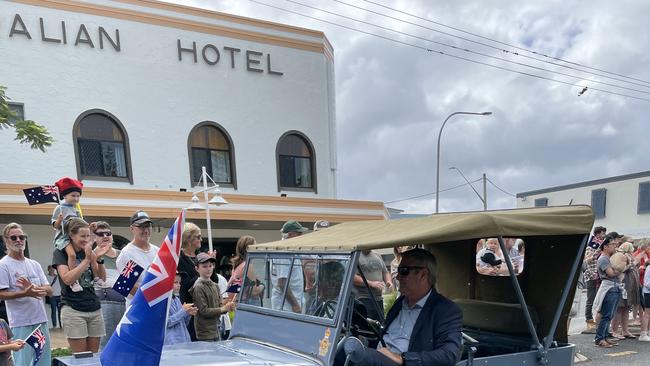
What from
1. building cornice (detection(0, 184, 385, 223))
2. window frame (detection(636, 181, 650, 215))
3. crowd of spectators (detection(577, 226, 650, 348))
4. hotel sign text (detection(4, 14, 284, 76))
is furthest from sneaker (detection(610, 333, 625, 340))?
window frame (detection(636, 181, 650, 215))

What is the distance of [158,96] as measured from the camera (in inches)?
516

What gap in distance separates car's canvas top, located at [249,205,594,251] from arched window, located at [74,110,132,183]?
10.3 m

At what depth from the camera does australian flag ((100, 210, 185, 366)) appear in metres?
2.38

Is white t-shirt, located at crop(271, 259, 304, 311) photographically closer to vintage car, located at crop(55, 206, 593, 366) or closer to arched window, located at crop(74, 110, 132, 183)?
vintage car, located at crop(55, 206, 593, 366)

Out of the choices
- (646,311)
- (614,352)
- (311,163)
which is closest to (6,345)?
(614,352)

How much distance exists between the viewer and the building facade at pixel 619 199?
85.3 feet

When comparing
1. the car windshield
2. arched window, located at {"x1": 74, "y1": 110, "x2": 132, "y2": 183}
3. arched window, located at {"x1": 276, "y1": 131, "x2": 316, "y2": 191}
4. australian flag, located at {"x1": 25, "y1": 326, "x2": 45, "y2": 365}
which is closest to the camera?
the car windshield

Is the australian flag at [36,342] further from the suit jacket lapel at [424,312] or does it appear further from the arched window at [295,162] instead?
the arched window at [295,162]

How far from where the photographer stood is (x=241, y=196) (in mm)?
13391

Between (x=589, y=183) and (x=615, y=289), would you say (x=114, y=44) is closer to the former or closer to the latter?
(x=615, y=289)

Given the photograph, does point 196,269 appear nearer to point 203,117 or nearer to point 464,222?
point 464,222

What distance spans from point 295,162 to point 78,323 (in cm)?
1116

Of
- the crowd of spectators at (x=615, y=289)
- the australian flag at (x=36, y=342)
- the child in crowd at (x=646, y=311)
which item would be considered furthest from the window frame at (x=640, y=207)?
the australian flag at (x=36, y=342)

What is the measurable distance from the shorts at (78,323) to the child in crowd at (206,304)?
87 cm
